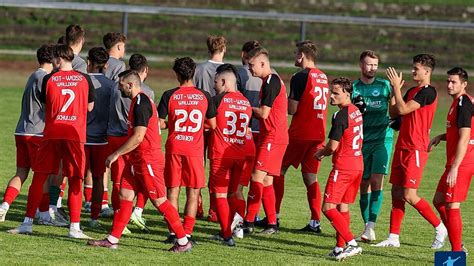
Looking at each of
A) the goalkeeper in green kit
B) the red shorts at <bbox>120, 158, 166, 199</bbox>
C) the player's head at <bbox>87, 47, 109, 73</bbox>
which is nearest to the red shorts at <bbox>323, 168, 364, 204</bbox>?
the goalkeeper in green kit

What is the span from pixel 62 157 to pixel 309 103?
9.48 ft

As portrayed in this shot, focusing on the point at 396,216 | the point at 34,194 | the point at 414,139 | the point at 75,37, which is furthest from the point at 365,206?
the point at 75,37

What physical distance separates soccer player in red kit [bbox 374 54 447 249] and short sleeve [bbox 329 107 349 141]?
0.82 m

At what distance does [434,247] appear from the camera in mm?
12164

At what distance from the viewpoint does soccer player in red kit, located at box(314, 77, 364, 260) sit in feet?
36.5

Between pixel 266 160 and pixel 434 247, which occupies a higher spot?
pixel 266 160

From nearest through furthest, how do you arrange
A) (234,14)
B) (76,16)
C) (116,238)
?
(116,238) < (234,14) < (76,16)

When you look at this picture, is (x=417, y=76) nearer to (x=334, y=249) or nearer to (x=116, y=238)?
(x=334, y=249)

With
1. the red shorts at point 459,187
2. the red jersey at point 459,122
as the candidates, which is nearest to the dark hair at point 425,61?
the red jersey at point 459,122

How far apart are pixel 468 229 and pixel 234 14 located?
14857 millimetres

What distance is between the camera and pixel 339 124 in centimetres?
1113

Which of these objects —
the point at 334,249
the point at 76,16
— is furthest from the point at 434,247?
the point at 76,16

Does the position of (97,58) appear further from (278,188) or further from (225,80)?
(278,188)

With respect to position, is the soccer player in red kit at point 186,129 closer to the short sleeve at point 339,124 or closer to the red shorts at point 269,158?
the red shorts at point 269,158
